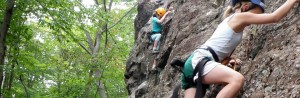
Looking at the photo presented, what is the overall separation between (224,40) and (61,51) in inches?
883

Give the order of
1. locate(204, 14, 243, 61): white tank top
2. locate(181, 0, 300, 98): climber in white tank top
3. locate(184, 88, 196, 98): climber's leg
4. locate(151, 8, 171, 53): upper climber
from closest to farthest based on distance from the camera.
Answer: locate(181, 0, 300, 98): climber in white tank top
locate(204, 14, 243, 61): white tank top
locate(184, 88, 196, 98): climber's leg
locate(151, 8, 171, 53): upper climber

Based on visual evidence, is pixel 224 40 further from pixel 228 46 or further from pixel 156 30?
pixel 156 30

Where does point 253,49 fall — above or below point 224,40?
below

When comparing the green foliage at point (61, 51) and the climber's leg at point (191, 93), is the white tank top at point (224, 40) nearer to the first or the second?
the climber's leg at point (191, 93)

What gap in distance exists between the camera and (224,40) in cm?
471

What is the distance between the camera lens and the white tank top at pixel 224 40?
4688mm

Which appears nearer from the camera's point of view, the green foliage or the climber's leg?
the climber's leg

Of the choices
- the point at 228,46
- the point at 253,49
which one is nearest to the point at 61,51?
the point at 253,49

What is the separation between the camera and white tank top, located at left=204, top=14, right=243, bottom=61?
4688 mm

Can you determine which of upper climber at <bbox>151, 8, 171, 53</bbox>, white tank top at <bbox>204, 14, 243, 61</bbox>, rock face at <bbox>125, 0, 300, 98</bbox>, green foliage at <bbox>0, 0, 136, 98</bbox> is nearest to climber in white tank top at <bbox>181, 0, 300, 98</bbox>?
white tank top at <bbox>204, 14, 243, 61</bbox>

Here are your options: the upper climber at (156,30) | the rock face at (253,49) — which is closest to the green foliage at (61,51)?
the upper climber at (156,30)

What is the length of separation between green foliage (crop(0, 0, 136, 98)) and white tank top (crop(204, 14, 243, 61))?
10.4 m

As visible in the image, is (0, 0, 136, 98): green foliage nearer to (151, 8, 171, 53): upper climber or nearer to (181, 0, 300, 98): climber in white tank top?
(151, 8, 171, 53): upper climber

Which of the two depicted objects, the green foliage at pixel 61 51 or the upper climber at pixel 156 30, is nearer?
the upper climber at pixel 156 30
